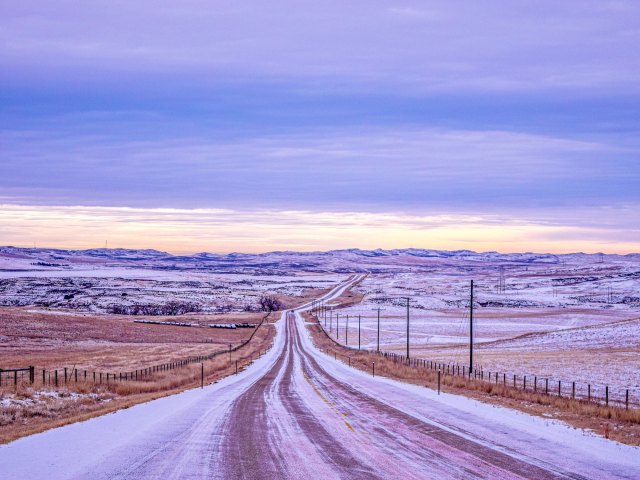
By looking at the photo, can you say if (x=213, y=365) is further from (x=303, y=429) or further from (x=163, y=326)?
(x=163, y=326)

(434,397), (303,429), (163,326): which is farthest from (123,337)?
(303,429)

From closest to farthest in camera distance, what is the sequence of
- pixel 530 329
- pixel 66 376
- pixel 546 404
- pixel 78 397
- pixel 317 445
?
pixel 317 445 < pixel 546 404 < pixel 78 397 < pixel 66 376 < pixel 530 329

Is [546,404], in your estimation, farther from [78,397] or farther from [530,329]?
[530,329]

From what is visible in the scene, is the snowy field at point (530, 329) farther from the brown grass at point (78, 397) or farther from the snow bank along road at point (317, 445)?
the brown grass at point (78, 397)

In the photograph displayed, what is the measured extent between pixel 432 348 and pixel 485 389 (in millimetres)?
46937

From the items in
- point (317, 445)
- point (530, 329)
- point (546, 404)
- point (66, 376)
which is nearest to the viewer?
point (317, 445)

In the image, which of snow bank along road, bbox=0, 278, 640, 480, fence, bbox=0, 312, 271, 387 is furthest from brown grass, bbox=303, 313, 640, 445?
fence, bbox=0, 312, 271, 387

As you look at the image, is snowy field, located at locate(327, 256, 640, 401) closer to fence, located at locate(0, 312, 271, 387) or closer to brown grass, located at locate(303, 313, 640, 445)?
brown grass, located at locate(303, 313, 640, 445)

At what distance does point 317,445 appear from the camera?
50.2 ft

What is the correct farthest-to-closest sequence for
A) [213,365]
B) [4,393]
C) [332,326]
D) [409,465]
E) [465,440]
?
[332,326] → [213,365] → [4,393] → [465,440] → [409,465]

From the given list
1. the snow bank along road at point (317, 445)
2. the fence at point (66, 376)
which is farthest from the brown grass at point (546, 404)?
the fence at point (66, 376)

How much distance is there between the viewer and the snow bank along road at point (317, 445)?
Result: 40.9ft

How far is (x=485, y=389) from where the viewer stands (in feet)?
102

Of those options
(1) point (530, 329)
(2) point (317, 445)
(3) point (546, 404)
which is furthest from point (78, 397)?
(1) point (530, 329)
